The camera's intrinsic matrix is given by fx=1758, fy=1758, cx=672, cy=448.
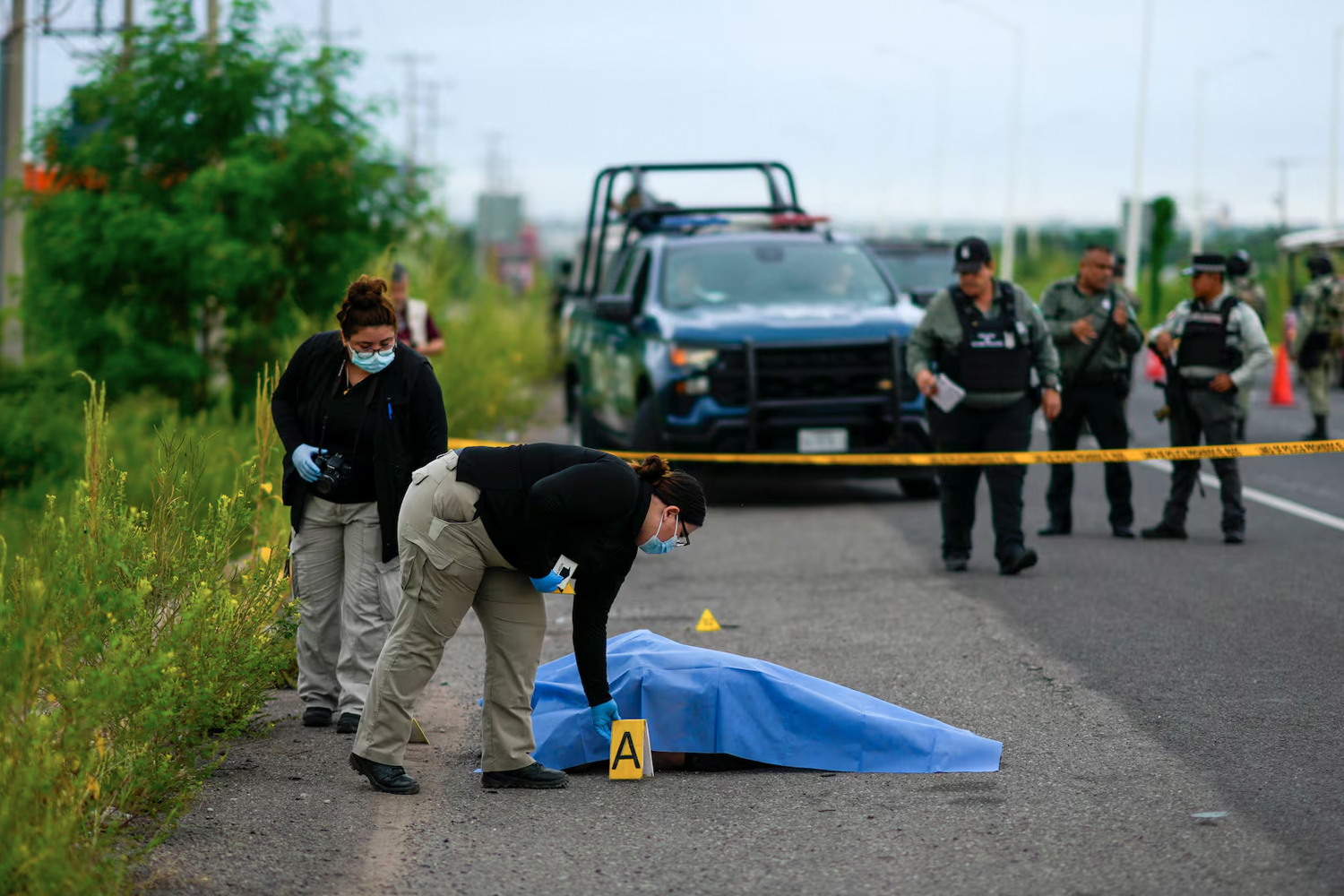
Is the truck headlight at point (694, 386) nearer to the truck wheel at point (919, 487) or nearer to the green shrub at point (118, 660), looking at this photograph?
the truck wheel at point (919, 487)

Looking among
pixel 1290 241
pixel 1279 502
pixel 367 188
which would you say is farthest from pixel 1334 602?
pixel 1290 241

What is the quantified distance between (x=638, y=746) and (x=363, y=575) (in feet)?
4.37

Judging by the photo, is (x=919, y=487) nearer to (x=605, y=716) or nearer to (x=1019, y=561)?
(x=1019, y=561)

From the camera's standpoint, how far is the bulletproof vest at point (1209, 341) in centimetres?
1149

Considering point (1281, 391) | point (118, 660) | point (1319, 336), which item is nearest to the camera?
point (118, 660)

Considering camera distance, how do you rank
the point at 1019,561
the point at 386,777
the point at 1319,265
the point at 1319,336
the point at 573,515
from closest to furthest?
the point at 573,515 < the point at 386,777 < the point at 1019,561 < the point at 1319,336 < the point at 1319,265

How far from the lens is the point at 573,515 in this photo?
215 inches

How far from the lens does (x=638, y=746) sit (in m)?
6.04

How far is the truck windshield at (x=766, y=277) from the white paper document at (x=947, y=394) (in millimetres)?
3706

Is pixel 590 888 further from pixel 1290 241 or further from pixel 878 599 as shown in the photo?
pixel 1290 241

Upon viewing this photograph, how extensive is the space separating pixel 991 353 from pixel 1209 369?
210 centimetres

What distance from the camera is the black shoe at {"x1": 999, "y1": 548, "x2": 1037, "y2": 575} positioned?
10148mm

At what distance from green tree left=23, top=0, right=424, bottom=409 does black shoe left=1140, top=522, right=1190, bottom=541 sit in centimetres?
707

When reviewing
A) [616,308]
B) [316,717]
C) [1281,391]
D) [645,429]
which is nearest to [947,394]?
[645,429]
